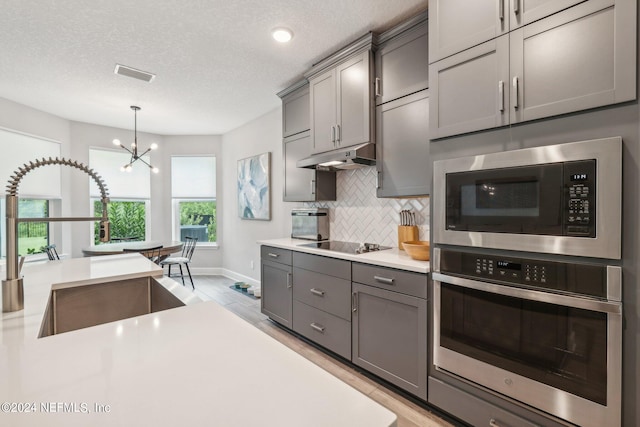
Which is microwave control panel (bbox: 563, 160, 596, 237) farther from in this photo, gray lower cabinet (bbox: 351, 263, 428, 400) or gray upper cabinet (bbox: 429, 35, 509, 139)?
gray lower cabinet (bbox: 351, 263, 428, 400)

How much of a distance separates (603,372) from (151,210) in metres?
6.13

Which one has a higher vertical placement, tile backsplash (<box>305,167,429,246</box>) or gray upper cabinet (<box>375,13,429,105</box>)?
gray upper cabinet (<box>375,13,429,105</box>)

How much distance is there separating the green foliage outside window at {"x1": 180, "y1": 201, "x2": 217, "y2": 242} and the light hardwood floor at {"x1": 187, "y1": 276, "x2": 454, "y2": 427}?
1.49 m

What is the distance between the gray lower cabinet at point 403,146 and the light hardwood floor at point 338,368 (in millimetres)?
1432

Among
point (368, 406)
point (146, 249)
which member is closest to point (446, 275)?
point (368, 406)

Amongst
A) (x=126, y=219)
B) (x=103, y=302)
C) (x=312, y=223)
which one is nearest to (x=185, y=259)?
(x=126, y=219)

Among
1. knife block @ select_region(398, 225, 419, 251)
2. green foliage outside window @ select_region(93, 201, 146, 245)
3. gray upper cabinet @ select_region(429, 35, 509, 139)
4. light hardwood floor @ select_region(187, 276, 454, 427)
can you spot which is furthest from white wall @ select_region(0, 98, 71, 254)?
gray upper cabinet @ select_region(429, 35, 509, 139)

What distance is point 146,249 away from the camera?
3730 mm

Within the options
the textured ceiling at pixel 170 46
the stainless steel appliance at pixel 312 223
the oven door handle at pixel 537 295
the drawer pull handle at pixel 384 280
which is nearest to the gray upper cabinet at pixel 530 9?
the textured ceiling at pixel 170 46

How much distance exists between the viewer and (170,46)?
2.66 meters

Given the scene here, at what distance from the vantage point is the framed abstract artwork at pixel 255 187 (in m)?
4.46

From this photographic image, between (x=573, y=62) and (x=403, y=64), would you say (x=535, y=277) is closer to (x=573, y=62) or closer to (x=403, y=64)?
(x=573, y=62)

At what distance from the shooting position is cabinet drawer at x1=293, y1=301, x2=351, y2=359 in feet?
7.89

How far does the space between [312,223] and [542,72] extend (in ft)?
7.77
